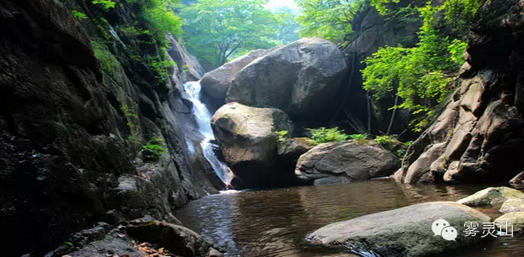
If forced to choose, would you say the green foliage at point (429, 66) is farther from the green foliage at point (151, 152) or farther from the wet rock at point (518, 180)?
the green foliage at point (151, 152)

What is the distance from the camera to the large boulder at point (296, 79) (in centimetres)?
2075

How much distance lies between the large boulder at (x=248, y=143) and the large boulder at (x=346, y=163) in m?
2.41

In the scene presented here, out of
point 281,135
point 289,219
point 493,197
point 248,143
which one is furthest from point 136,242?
point 281,135

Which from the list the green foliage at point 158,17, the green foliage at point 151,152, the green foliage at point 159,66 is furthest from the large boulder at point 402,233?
the green foliage at point 158,17

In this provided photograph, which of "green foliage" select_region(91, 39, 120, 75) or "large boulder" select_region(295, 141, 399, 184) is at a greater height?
"green foliage" select_region(91, 39, 120, 75)

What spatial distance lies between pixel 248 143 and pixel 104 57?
8908mm

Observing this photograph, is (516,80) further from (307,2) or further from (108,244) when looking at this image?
(307,2)

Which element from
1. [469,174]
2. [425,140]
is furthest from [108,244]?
[425,140]

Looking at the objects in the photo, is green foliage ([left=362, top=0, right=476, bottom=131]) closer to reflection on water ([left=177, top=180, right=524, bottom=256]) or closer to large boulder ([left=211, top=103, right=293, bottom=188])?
reflection on water ([left=177, top=180, right=524, bottom=256])

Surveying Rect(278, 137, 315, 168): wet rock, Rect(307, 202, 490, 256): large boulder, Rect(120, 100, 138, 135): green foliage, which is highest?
Rect(120, 100, 138, 135): green foliage

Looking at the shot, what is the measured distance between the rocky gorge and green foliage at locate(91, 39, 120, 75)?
72mm

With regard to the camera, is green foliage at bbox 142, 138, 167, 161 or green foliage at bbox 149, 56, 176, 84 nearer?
green foliage at bbox 142, 138, 167, 161

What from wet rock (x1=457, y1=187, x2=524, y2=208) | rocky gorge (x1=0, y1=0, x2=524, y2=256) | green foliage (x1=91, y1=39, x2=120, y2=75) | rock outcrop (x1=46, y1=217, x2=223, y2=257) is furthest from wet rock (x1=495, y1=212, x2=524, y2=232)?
green foliage (x1=91, y1=39, x2=120, y2=75)

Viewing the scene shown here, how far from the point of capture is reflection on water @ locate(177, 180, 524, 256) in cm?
452
